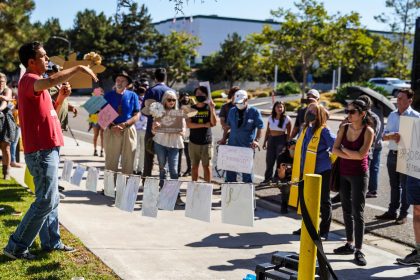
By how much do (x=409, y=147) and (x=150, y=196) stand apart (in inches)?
110

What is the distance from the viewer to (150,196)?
581 cm

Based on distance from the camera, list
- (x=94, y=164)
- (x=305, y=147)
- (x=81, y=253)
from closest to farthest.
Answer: (x=81, y=253) < (x=305, y=147) < (x=94, y=164)

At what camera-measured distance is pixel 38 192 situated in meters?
5.05

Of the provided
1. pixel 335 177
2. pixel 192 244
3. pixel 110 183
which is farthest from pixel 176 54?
pixel 192 244

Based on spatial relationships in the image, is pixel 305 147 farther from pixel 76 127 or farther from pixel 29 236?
pixel 76 127

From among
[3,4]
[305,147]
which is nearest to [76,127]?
[3,4]

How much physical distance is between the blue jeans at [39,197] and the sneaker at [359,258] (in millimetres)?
3124

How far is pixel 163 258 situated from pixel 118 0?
8.41 ft

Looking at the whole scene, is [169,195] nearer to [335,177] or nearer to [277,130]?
[335,177]


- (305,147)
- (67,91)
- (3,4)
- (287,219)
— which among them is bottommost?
(287,219)

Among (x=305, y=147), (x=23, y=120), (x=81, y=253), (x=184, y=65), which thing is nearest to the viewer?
(x=23, y=120)

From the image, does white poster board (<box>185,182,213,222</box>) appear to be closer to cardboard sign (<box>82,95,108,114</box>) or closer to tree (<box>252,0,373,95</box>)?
cardboard sign (<box>82,95,108,114</box>)

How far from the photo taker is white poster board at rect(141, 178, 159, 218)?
5777mm

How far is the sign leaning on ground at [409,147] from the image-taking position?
5609 mm
